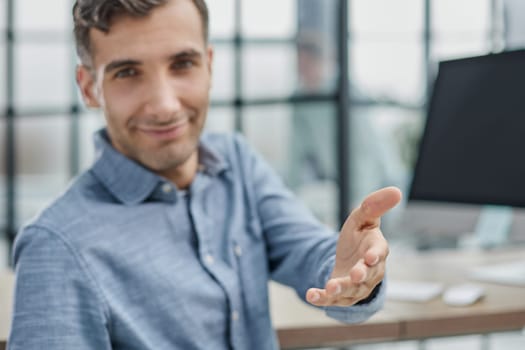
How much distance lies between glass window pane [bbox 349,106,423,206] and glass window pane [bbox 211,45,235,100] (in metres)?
0.92

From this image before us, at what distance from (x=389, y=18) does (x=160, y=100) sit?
3.90 m

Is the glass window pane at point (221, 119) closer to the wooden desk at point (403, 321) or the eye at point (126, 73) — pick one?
the wooden desk at point (403, 321)

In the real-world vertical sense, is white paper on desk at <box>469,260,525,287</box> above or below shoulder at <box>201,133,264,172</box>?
below

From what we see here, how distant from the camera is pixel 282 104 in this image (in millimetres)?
4250

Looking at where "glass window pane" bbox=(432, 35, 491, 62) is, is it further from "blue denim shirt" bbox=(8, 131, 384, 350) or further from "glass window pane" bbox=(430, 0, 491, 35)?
"blue denim shirt" bbox=(8, 131, 384, 350)

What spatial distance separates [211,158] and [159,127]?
0.55ft

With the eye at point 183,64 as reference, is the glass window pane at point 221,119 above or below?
below

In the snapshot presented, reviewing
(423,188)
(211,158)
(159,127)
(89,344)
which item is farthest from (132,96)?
(423,188)

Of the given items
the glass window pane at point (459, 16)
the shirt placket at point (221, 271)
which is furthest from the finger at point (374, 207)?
the glass window pane at point (459, 16)

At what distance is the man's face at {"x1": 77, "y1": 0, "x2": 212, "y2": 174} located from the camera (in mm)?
950

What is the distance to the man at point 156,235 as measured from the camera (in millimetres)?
847

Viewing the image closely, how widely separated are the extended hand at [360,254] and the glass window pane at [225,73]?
3.28m

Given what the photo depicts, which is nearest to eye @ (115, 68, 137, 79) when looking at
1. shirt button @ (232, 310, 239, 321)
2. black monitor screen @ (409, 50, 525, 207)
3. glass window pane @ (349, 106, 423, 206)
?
shirt button @ (232, 310, 239, 321)

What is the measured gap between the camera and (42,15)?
405 cm
